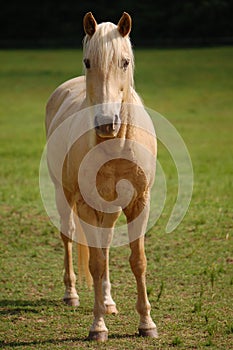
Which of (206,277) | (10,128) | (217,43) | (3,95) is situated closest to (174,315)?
(206,277)

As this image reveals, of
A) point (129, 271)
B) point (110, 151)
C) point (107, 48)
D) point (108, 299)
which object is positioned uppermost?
point (107, 48)

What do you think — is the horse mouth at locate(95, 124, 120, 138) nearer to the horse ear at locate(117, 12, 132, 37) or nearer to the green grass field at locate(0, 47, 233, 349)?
the horse ear at locate(117, 12, 132, 37)

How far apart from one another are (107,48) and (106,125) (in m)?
0.46

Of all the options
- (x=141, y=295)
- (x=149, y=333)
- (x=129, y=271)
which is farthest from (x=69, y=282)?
(x=149, y=333)

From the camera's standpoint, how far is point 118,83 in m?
4.02

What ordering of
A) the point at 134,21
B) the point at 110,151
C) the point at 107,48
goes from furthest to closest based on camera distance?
the point at 134,21 → the point at 110,151 → the point at 107,48

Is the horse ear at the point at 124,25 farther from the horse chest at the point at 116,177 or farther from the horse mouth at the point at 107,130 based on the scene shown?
the horse chest at the point at 116,177

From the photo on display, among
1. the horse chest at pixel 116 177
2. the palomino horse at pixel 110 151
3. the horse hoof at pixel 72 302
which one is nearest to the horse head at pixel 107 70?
the palomino horse at pixel 110 151

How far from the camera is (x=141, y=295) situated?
15.2 ft

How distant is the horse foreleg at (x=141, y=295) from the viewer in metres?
4.55

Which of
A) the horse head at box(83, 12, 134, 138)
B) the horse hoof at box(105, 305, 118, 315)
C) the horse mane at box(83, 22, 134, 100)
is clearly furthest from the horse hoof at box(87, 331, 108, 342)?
the horse mane at box(83, 22, 134, 100)

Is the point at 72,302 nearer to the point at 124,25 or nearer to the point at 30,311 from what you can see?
the point at 30,311

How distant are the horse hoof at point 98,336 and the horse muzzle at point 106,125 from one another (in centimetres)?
137

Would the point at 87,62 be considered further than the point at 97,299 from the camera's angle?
No
